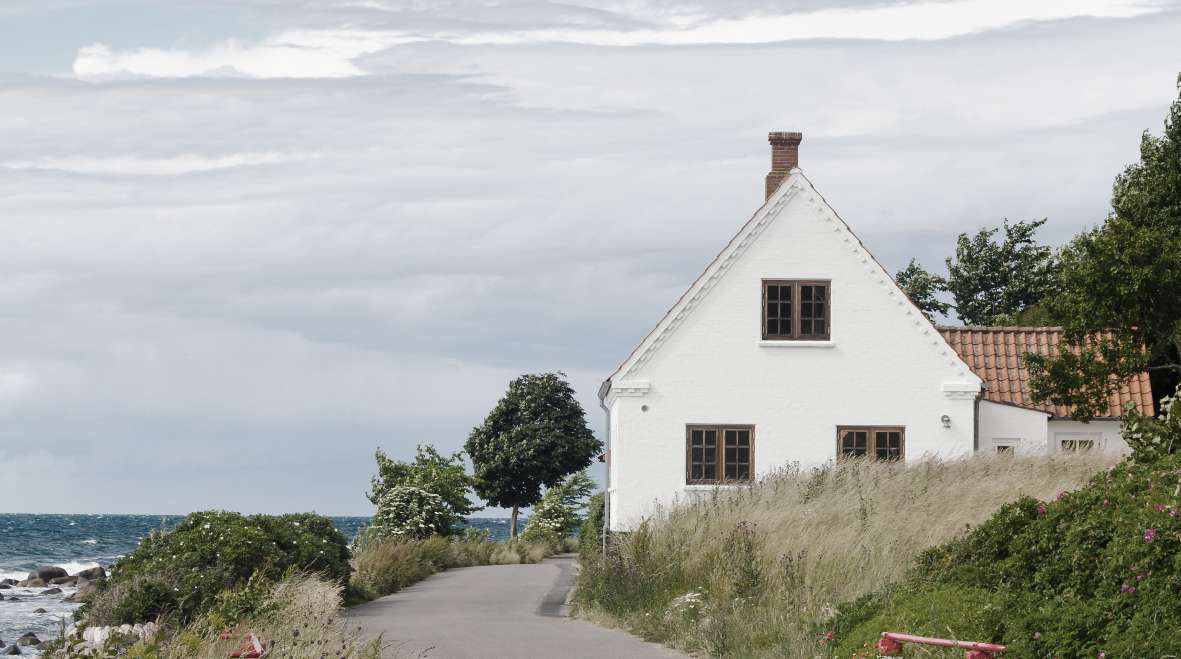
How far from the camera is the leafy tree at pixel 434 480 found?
41906mm

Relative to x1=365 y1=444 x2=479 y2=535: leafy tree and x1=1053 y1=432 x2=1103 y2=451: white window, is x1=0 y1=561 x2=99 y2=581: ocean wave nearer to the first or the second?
x1=365 y1=444 x2=479 y2=535: leafy tree

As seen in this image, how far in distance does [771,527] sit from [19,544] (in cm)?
6229

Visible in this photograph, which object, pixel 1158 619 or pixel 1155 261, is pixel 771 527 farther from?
pixel 1155 261

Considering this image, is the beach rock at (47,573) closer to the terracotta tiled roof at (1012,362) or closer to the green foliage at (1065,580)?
the terracotta tiled roof at (1012,362)

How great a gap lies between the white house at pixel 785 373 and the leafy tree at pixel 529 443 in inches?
942

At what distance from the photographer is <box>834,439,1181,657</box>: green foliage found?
1099 cm

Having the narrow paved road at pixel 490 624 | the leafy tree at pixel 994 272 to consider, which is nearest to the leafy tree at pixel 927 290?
the leafy tree at pixel 994 272

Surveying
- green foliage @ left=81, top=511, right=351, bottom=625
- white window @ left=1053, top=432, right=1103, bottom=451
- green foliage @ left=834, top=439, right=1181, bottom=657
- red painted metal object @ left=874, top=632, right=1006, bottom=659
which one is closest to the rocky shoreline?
green foliage @ left=81, top=511, right=351, bottom=625

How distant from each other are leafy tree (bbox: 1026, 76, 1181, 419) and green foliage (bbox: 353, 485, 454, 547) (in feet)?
59.7

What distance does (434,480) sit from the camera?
42.2m

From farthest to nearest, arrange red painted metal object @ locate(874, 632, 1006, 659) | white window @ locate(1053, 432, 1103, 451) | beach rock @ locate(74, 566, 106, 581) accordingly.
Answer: beach rock @ locate(74, 566, 106, 581)
white window @ locate(1053, 432, 1103, 451)
red painted metal object @ locate(874, 632, 1006, 659)

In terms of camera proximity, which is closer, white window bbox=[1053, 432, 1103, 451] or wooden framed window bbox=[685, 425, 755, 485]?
wooden framed window bbox=[685, 425, 755, 485]

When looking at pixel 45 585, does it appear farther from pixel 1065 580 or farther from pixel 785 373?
pixel 1065 580

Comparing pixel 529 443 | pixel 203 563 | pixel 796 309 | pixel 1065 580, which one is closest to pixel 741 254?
pixel 796 309
